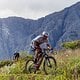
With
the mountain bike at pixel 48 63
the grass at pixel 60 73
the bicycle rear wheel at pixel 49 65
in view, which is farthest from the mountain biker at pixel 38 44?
the grass at pixel 60 73

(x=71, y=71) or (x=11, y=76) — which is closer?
(x=71, y=71)

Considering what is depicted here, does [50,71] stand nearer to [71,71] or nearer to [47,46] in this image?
[47,46]

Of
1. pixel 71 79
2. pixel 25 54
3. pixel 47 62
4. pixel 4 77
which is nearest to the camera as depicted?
pixel 71 79

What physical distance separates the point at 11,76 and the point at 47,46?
198cm

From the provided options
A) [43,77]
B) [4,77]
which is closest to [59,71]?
[43,77]

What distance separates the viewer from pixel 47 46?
16.8m

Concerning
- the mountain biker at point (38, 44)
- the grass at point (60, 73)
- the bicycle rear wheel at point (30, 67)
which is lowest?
the grass at point (60, 73)

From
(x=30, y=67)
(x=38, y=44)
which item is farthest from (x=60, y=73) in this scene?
(x=30, y=67)

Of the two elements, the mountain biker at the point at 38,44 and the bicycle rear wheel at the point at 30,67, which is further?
the bicycle rear wheel at the point at 30,67

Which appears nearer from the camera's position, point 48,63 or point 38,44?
point 48,63

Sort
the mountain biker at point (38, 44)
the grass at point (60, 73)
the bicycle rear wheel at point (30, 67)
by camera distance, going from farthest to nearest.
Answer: the bicycle rear wheel at point (30, 67) < the mountain biker at point (38, 44) < the grass at point (60, 73)

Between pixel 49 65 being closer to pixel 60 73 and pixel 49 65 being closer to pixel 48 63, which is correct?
pixel 48 63

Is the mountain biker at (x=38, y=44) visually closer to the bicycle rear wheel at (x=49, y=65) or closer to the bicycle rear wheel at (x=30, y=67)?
the bicycle rear wheel at (x=49, y=65)

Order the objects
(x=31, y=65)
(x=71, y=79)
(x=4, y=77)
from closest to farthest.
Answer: (x=71, y=79) < (x=4, y=77) < (x=31, y=65)
